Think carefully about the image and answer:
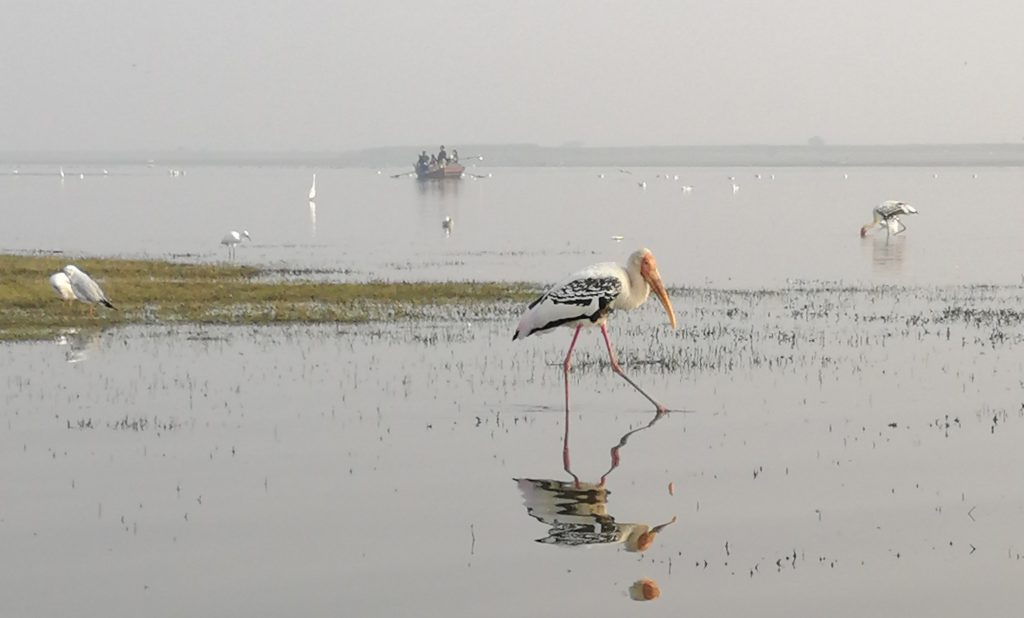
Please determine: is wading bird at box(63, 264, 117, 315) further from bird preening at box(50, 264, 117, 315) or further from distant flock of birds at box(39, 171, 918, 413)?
distant flock of birds at box(39, 171, 918, 413)

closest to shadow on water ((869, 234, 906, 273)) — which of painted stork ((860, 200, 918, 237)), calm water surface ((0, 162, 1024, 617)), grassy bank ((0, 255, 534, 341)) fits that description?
painted stork ((860, 200, 918, 237))

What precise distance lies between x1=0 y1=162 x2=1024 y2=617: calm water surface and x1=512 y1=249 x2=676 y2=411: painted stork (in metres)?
0.92

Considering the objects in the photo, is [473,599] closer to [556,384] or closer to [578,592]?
[578,592]

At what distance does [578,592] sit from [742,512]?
2582 mm

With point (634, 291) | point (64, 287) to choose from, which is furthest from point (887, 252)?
point (634, 291)

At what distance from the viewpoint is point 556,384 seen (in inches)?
734

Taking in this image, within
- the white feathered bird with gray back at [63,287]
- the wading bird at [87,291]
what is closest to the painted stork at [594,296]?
the wading bird at [87,291]

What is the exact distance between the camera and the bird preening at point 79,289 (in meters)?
25.7

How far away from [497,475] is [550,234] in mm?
49512

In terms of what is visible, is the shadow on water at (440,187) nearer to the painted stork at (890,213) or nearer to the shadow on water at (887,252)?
the painted stork at (890,213)

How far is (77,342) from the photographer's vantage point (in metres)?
22.4

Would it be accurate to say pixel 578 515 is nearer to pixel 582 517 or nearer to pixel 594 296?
pixel 582 517

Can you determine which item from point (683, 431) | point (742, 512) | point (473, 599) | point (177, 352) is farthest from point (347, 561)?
point (177, 352)

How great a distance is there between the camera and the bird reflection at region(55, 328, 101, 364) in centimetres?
2084
